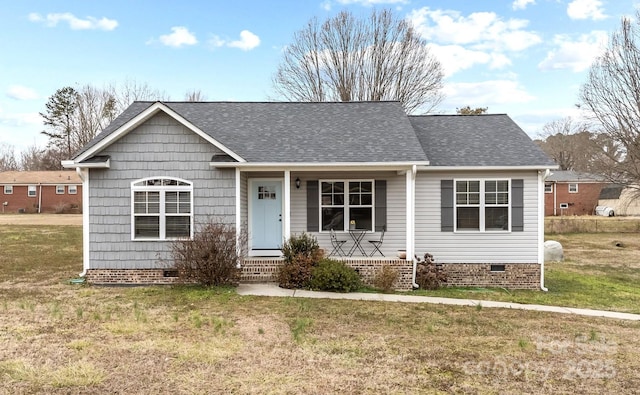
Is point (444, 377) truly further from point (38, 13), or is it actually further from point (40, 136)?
point (40, 136)

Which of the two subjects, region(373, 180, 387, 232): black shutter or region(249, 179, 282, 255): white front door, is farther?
region(249, 179, 282, 255): white front door

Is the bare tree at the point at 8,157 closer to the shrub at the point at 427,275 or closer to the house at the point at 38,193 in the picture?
the house at the point at 38,193

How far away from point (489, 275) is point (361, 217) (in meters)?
3.44

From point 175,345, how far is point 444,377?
130 inches

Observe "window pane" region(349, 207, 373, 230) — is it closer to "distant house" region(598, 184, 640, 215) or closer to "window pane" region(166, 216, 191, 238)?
"window pane" region(166, 216, 191, 238)

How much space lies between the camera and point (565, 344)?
6.43 meters

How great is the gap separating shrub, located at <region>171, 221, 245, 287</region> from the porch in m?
0.57

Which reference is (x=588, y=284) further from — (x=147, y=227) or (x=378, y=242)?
(x=147, y=227)

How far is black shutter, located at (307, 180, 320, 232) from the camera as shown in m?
12.2

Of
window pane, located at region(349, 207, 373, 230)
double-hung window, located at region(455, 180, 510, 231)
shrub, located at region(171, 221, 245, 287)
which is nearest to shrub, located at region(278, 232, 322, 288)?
shrub, located at region(171, 221, 245, 287)

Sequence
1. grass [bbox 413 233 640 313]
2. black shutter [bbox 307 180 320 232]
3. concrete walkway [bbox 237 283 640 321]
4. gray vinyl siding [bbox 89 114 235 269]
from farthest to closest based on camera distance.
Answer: black shutter [bbox 307 180 320 232] → gray vinyl siding [bbox 89 114 235 269] → grass [bbox 413 233 640 313] → concrete walkway [bbox 237 283 640 321]

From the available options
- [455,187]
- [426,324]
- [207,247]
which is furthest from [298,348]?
[455,187]

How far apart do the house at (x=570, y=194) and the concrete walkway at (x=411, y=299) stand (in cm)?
3672

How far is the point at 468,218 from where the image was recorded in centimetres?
1196
